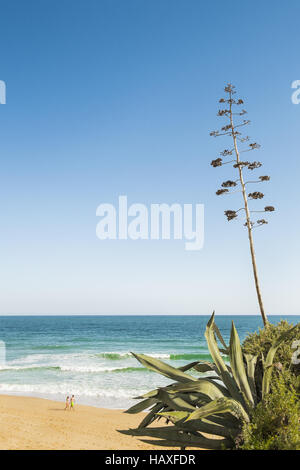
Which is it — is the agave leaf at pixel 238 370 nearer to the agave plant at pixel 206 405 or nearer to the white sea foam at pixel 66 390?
the agave plant at pixel 206 405

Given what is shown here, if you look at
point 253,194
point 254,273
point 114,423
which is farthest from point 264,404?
point 114,423

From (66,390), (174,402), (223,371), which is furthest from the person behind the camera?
(66,390)

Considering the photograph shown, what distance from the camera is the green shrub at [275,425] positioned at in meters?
3.93

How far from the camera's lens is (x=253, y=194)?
14000 millimetres

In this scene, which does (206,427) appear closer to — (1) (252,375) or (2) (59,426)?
(1) (252,375)

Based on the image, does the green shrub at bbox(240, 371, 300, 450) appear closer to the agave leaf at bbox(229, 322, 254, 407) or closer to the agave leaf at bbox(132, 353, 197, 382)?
the agave leaf at bbox(229, 322, 254, 407)

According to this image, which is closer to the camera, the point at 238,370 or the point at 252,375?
the point at 238,370

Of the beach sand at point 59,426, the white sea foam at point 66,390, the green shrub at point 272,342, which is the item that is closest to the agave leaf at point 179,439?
the green shrub at point 272,342

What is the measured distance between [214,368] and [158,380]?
26.2m

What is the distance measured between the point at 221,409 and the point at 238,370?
95cm

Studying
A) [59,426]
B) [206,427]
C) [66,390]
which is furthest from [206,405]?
[66,390]

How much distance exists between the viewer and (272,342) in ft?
21.0

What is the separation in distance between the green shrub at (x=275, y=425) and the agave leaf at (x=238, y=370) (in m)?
0.48
